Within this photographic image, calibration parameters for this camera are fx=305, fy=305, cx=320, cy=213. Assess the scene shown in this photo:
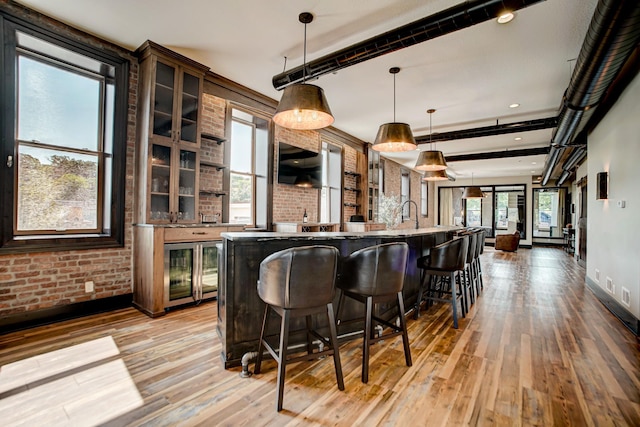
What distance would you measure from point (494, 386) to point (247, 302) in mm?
1897

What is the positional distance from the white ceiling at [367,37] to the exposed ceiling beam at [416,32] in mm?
164

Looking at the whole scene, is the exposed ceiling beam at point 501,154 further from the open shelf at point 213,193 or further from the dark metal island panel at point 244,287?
the dark metal island panel at point 244,287

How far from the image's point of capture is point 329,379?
2215 millimetres

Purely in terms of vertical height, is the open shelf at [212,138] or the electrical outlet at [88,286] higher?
the open shelf at [212,138]

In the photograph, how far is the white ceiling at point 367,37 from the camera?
117 inches

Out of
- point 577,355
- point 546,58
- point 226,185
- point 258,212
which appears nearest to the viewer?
point 577,355

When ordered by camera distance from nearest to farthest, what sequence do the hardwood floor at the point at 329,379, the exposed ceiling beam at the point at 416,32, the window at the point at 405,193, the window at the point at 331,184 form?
the hardwood floor at the point at 329,379 < the exposed ceiling beam at the point at 416,32 < the window at the point at 331,184 < the window at the point at 405,193

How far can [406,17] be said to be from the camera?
310 cm

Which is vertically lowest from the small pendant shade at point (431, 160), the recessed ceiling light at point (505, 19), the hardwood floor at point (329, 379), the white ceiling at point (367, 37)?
the hardwood floor at point (329, 379)

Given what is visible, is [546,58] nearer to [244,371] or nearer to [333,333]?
[333,333]

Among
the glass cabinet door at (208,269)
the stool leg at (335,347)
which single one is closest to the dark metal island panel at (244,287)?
the stool leg at (335,347)

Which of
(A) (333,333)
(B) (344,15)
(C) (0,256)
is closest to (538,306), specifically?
(A) (333,333)

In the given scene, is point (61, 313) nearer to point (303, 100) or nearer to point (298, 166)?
point (303, 100)

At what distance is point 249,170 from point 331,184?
2.64 metres
